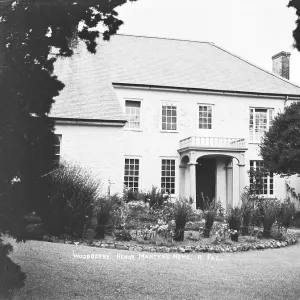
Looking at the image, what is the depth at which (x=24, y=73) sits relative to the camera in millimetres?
4801

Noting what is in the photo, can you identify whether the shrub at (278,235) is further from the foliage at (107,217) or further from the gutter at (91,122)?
the gutter at (91,122)

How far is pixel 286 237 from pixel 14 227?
31.3 feet

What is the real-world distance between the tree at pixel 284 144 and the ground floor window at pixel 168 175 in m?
5.47

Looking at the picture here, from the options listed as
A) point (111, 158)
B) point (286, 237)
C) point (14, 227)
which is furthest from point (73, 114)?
A: point (14, 227)

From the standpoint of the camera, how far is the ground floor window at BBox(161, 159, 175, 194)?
2128cm

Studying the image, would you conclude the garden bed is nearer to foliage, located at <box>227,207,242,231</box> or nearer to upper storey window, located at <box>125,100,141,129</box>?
foliage, located at <box>227,207,242,231</box>

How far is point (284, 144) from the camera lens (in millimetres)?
16094

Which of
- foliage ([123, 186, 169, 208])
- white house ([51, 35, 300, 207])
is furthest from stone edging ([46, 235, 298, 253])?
white house ([51, 35, 300, 207])

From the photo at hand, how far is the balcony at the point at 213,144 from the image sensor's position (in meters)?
20.2

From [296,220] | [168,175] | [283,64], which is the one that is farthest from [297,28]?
[283,64]

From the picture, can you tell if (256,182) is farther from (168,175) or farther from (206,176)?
(168,175)

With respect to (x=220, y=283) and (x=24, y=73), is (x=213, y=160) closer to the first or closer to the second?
(x=220, y=283)

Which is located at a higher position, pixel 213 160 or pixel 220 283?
pixel 213 160

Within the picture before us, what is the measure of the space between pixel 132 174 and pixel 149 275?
545 inches
